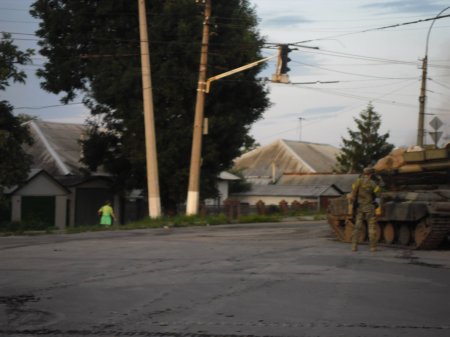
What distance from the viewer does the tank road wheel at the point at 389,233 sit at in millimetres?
15906

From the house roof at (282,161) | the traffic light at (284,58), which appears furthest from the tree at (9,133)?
the house roof at (282,161)

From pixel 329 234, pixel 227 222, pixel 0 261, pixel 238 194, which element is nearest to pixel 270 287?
pixel 0 261

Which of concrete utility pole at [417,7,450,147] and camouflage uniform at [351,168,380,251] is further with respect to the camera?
concrete utility pole at [417,7,450,147]

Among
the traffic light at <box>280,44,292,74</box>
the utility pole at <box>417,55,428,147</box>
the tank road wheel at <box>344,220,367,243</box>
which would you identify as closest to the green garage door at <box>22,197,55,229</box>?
the traffic light at <box>280,44,292,74</box>

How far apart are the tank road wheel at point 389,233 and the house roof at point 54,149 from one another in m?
23.9

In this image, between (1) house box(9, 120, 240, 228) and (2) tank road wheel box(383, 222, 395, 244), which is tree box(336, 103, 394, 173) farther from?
(2) tank road wheel box(383, 222, 395, 244)

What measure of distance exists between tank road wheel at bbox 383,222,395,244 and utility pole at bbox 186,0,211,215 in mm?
13052

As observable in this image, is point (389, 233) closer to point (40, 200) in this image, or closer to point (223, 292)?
point (223, 292)

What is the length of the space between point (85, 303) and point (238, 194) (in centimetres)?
5028

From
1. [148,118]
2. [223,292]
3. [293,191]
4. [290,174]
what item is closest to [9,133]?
[148,118]

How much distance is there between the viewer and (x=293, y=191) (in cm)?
5362

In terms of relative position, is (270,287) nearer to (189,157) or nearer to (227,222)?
(227,222)

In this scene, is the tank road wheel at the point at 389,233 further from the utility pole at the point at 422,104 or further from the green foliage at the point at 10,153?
the green foliage at the point at 10,153

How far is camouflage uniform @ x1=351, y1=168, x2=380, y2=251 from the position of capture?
14352 mm
